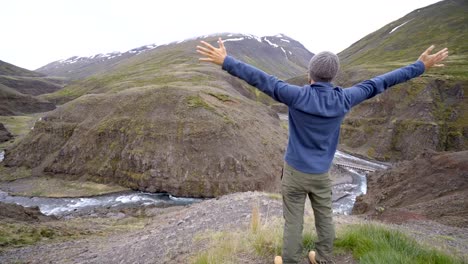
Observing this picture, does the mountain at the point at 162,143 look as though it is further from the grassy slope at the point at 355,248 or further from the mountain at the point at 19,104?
the mountain at the point at 19,104

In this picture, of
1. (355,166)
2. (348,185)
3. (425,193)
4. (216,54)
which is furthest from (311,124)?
(355,166)

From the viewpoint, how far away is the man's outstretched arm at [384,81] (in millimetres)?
4477

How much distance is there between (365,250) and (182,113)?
44.5 meters

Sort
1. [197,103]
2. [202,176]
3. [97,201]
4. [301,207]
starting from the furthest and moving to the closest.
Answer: [197,103], [202,176], [97,201], [301,207]

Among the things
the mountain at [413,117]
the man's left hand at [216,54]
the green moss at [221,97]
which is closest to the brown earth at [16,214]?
the man's left hand at [216,54]

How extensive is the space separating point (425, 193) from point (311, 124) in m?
26.2

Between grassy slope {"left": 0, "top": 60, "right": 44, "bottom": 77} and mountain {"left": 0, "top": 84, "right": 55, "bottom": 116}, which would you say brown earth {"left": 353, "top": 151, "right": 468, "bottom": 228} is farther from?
grassy slope {"left": 0, "top": 60, "right": 44, "bottom": 77}

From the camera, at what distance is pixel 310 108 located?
414cm

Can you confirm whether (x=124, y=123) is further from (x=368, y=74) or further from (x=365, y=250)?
(x=368, y=74)

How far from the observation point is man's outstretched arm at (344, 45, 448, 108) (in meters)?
4.48

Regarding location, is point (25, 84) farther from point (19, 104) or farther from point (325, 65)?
point (325, 65)

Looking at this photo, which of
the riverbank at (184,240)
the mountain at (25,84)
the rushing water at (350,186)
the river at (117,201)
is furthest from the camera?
the mountain at (25,84)

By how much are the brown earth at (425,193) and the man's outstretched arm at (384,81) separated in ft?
44.8

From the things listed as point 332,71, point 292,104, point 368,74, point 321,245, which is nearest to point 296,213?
point 321,245
